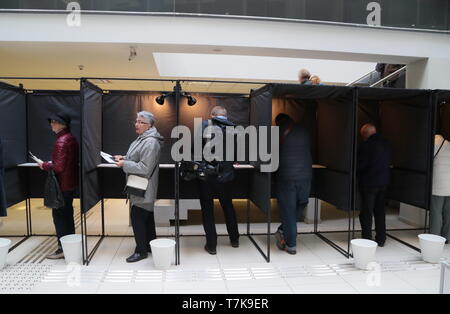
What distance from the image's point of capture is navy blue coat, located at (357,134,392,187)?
12.7 ft

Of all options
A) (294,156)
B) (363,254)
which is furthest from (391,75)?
(363,254)

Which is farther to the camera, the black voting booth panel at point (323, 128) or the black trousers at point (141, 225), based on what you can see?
the black voting booth panel at point (323, 128)

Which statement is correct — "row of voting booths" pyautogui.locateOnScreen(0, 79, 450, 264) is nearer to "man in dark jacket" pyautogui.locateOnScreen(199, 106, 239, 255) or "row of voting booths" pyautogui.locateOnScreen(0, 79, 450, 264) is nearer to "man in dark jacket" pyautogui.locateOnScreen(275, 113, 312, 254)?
"man in dark jacket" pyautogui.locateOnScreen(275, 113, 312, 254)

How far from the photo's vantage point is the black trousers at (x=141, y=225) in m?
3.46

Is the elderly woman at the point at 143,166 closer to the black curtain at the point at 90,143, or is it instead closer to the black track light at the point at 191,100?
the black curtain at the point at 90,143

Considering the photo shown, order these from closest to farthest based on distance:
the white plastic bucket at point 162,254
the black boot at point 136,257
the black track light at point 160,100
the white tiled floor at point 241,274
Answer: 1. the white tiled floor at point 241,274
2. the white plastic bucket at point 162,254
3. the black boot at point 136,257
4. the black track light at point 160,100

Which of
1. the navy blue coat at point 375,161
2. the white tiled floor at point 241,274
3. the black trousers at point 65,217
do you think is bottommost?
the white tiled floor at point 241,274

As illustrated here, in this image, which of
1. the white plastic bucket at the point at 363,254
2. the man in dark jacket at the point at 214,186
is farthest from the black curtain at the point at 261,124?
the white plastic bucket at the point at 363,254

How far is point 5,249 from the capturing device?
10.8 feet

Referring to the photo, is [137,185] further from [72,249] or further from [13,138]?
[13,138]

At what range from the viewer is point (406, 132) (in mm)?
4207

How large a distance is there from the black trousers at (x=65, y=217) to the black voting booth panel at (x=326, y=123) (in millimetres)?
2251

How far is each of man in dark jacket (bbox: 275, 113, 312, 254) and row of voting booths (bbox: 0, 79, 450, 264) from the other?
0.25 m

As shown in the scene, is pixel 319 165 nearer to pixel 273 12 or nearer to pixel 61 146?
pixel 273 12
